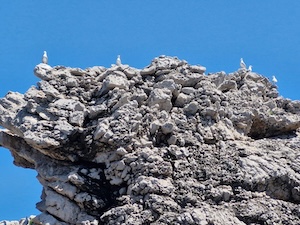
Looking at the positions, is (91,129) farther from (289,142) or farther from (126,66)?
(289,142)

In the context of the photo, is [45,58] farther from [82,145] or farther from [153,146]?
[153,146]

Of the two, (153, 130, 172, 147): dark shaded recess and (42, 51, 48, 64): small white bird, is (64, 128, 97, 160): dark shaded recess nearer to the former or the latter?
(153, 130, 172, 147): dark shaded recess

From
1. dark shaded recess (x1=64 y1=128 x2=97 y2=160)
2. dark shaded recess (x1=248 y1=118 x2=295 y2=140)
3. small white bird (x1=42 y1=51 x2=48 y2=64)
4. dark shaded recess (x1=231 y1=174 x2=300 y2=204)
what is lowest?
dark shaded recess (x1=231 y1=174 x2=300 y2=204)

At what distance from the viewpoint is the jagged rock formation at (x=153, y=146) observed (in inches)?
779

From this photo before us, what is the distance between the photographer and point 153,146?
21.3 meters

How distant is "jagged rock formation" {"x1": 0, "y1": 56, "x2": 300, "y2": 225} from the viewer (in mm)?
19781

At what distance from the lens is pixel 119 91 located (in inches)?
885

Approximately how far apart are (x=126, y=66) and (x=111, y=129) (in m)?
3.75

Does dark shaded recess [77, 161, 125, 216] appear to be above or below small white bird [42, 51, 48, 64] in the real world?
below

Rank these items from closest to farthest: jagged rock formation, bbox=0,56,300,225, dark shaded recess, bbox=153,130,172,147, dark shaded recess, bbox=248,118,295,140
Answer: jagged rock formation, bbox=0,56,300,225, dark shaded recess, bbox=153,130,172,147, dark shaded recess, bbox=248,118,295,140

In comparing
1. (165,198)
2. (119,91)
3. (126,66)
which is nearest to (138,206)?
(165,198)

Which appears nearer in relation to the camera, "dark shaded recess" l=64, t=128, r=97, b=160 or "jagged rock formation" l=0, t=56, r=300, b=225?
"jagged rock formation" l=0, t=56, r=300, b=225

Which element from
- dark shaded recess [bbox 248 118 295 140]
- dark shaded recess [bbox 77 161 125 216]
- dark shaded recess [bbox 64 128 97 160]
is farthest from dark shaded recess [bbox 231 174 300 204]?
dark shaded recess [bbox 64 128 97 160]

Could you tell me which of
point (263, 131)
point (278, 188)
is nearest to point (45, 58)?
point (263, 131)
